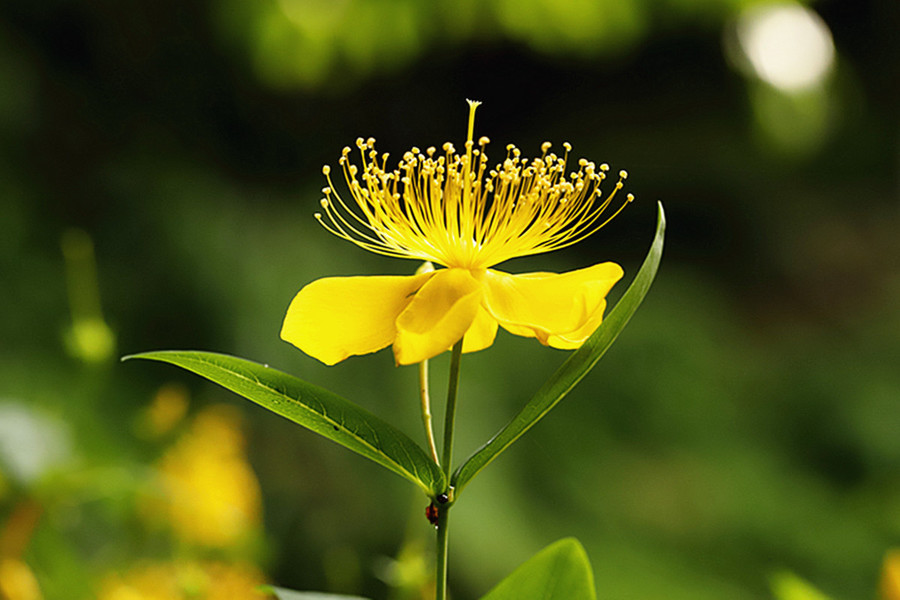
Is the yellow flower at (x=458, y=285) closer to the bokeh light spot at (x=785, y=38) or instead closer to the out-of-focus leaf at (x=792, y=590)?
the out-of-focus leaf at (x=792, y=590)

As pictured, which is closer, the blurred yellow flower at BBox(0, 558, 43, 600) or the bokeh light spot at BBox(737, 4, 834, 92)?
the blurred yellow flower at BBox(0, 558, 43, 600)

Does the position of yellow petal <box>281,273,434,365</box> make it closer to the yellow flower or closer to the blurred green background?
the yellow flower

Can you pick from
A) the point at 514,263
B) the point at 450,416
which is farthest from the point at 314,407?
the point at 514,263

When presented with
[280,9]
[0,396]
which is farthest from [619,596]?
[280,9]

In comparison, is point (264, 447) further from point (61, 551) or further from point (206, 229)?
point (61, 551)

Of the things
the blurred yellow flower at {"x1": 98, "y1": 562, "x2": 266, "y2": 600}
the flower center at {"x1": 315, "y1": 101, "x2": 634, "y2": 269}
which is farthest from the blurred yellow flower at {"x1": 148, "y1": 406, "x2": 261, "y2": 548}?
the flower center at {"x1": 315, "y1": 101, "x2": 634, "y2": 269}

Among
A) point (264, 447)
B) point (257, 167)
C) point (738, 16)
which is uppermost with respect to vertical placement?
point (738, 16)

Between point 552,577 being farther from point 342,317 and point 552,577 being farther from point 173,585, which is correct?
point 173,585
